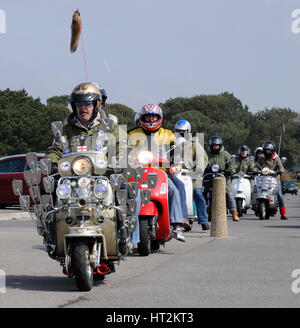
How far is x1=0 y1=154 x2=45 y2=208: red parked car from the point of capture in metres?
25.5

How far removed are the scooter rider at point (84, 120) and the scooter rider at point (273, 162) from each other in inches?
509

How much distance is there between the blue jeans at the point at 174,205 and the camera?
10969mm

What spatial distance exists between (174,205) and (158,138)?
92 cm

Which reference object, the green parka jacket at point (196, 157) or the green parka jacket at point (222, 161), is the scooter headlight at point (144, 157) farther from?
the green parka jacket at point (222, 161)

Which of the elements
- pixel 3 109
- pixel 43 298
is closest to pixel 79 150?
pixel 43 298

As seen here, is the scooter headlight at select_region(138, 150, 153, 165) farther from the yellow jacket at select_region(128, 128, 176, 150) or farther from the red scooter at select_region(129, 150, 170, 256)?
the yellow jacket at select_region(128, 128, 176, 150)

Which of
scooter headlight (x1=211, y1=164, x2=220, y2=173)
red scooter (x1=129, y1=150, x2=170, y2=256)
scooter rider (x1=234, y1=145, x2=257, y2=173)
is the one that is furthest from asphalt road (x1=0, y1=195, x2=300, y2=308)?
scooter rider (x1=234, y1=145, x2=257, y2=173)

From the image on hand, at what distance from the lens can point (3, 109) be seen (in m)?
80.2

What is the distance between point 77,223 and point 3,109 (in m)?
74.1

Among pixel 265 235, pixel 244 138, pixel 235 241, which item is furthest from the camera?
pixel 244 138

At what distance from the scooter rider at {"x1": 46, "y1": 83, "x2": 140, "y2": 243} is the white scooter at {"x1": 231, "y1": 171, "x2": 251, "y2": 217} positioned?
13784 millimetres
